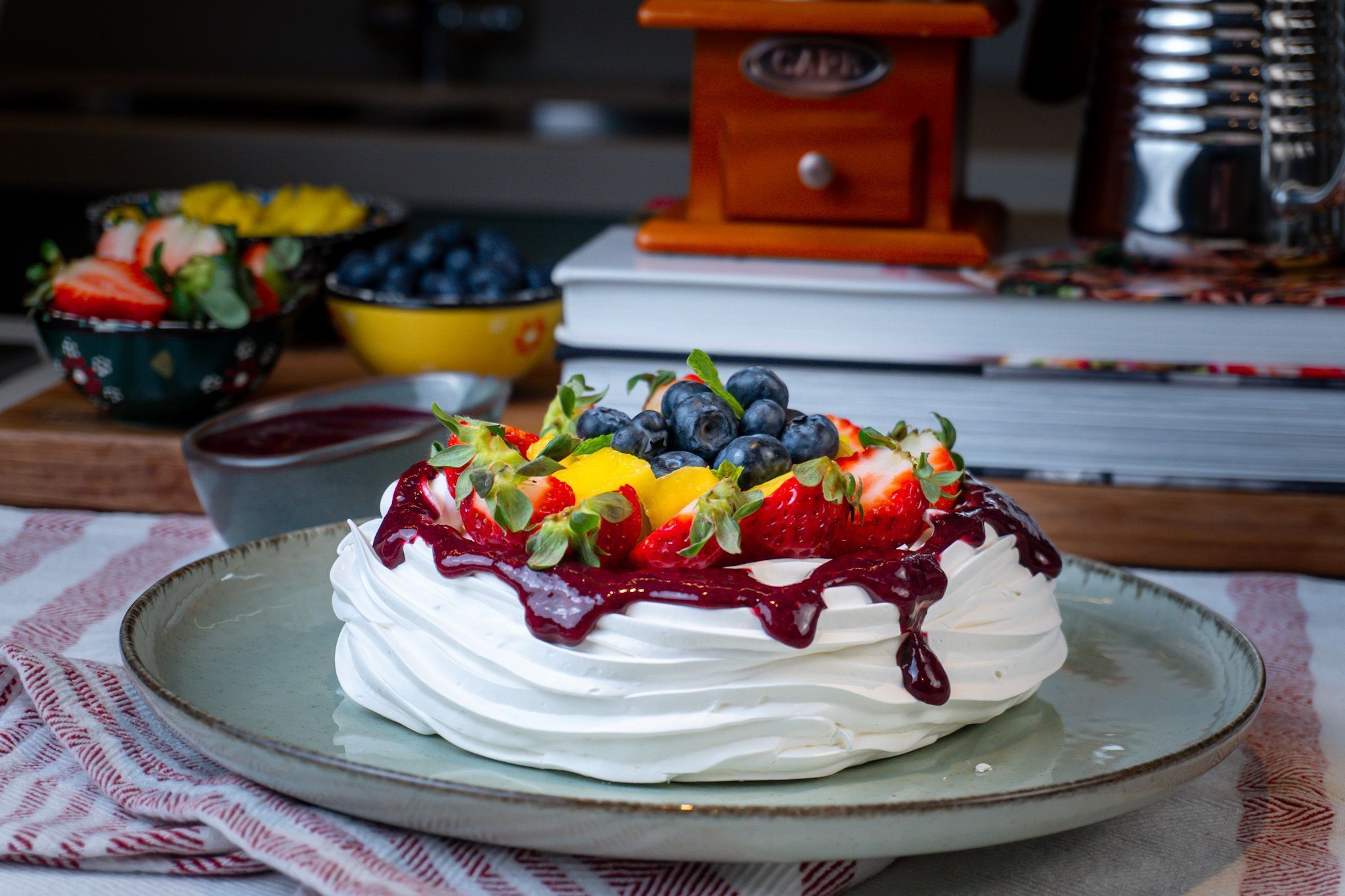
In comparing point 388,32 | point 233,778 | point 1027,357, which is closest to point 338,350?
point 1027,357

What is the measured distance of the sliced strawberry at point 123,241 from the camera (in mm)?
1386

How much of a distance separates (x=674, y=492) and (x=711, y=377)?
104 mm

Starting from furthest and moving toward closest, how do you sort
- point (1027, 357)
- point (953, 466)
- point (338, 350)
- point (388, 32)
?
point (388, 32) < point (338, 350) < point (1027, 357) < point (953, 466)

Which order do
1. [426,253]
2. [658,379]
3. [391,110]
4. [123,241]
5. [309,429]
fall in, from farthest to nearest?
[391,110], [426,253], [123,241], [309,429], [658,379]

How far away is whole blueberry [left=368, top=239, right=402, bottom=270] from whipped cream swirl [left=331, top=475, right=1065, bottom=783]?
0.81 metres

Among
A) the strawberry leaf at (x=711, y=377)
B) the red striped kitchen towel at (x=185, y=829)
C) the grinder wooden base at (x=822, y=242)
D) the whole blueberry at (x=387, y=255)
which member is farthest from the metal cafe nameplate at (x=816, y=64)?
the red striped kitchen towel at (x=185, y=829)

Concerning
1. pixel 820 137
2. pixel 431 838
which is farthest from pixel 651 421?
pixel 820 137

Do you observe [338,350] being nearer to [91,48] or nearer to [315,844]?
[315,844]

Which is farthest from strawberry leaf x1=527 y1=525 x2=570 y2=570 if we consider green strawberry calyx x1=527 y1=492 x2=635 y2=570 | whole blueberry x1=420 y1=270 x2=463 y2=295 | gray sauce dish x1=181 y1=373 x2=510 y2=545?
whole blueberry x1=420 y1=270 x2=463 y2=295

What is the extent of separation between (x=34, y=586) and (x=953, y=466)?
0.71 metres

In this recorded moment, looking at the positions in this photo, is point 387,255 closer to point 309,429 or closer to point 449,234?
point 449,234

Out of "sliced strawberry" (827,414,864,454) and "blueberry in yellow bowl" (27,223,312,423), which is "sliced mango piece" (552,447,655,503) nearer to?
"sliced strawberry" (827,414,864,454)

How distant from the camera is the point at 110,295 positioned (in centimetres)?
129

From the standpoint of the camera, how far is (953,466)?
853mm
